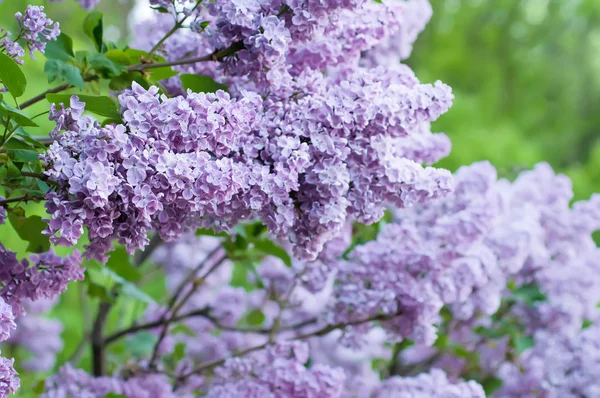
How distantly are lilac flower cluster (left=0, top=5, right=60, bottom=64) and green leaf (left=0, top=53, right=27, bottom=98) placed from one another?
3 cm

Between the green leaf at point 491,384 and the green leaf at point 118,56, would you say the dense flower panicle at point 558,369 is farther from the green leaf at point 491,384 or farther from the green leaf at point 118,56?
the green leaf at point 118,56

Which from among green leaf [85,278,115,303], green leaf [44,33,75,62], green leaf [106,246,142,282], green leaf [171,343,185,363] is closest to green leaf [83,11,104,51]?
green leaf [44,33,75,62]

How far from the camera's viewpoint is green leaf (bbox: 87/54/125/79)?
1.54 metres

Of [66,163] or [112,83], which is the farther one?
[112,83]

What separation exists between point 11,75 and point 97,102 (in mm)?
167

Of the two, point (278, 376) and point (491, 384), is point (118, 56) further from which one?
point (491, 384)

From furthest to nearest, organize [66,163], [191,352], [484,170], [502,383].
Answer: [191,352] → [502,383] → [484,170] → [66,163]

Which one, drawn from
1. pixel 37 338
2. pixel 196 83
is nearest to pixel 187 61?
pixel 196 83

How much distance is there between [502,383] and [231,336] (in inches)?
41.8

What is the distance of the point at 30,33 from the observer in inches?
54.0

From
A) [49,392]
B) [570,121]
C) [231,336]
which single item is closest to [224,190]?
[49,392]

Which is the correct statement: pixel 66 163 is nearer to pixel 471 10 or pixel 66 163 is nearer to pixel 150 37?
pixel 150 37

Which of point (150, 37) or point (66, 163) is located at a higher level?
point (150, 37)

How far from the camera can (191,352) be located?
9.98 ft
